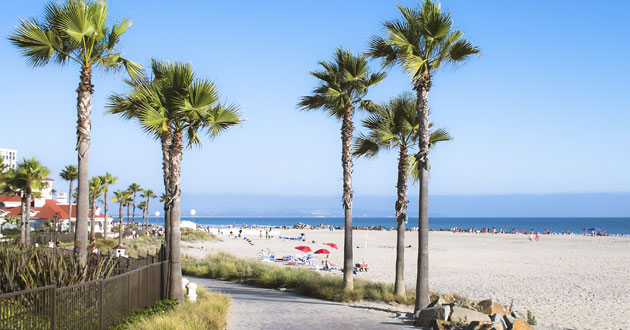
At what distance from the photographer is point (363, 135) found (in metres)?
20.0

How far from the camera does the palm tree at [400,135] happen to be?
17578 mm

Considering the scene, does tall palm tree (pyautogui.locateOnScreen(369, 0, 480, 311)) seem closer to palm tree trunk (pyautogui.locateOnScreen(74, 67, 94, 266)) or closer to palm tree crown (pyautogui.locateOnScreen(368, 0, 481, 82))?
palm tree crown (pyautogui.locateOnScreen(368, 0, 481, 82))

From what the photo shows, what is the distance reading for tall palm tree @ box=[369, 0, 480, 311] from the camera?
555 inches

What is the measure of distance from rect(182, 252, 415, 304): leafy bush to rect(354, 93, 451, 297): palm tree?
2.61 feet

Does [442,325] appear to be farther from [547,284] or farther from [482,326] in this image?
[547,284]

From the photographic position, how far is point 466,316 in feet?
37.8

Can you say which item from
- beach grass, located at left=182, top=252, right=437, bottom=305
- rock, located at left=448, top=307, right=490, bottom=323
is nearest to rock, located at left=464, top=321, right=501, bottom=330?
rock, located at left=448, top=307, right=490, bottom=323

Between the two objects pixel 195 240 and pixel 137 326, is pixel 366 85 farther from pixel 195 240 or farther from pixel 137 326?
pixel 195 240

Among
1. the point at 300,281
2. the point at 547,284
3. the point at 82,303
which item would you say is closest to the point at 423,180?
the point at 300,281

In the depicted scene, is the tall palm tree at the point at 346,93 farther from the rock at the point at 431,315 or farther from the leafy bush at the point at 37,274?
the leafy bush at the point at 37,274

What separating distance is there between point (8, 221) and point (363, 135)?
162 feet

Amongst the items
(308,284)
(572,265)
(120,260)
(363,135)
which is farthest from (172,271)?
(572,265)

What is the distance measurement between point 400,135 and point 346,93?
7.82 feet

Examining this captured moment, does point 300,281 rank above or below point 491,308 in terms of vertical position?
below
